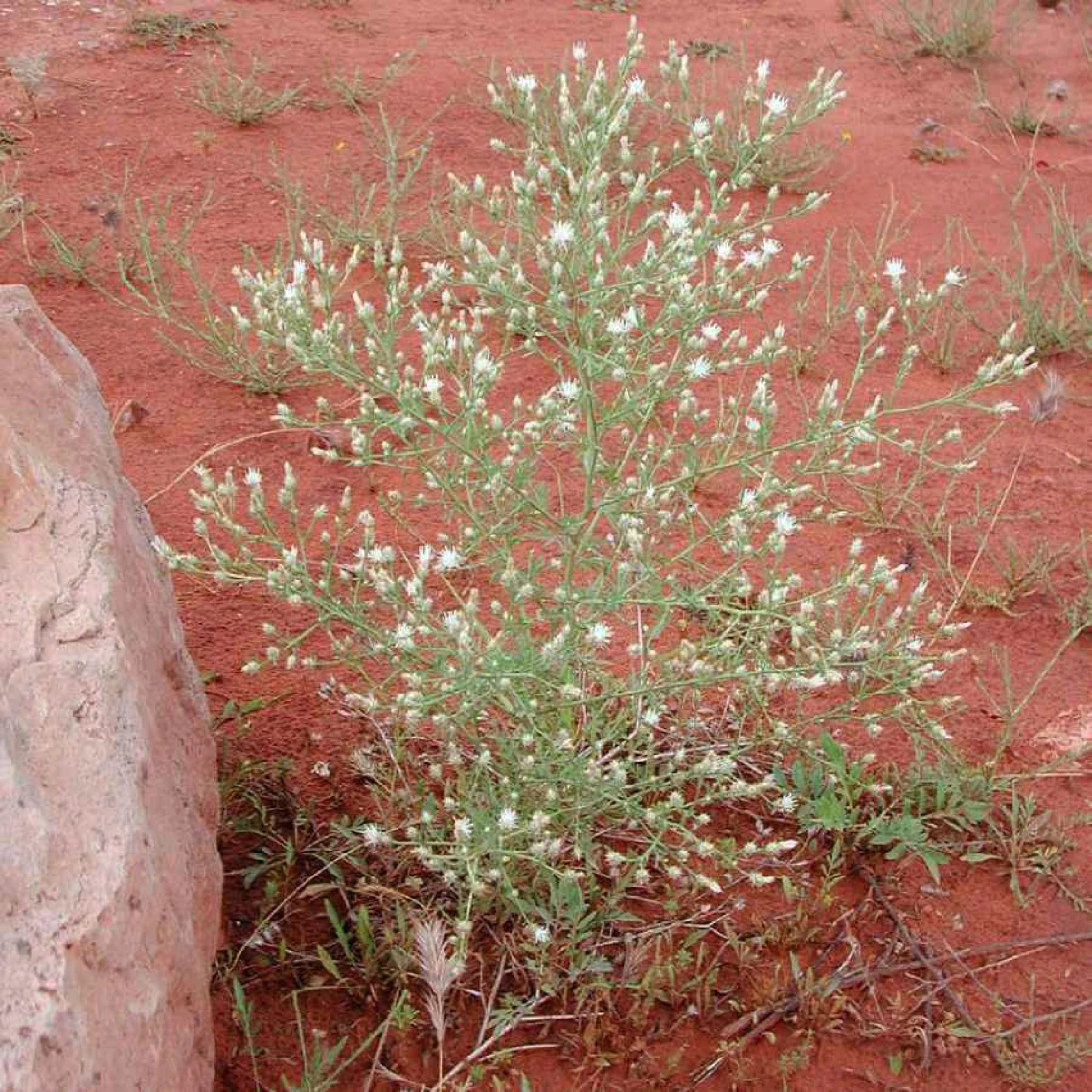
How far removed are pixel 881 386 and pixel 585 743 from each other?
224 centimetres

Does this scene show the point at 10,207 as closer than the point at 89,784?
No

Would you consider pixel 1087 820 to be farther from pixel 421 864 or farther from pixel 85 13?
pixel 85 13

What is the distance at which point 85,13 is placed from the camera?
6.92m

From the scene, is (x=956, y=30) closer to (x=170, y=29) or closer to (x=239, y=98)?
(x=239, y=98)

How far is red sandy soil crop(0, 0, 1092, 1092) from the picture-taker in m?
2.48

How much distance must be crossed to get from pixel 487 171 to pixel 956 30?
3312 millimetres

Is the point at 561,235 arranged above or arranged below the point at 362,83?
above

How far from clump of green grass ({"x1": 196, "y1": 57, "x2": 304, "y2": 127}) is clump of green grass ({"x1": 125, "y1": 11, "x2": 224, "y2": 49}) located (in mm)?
748

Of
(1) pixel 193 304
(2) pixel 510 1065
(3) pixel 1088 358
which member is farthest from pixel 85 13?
(2) pixel 510 1065

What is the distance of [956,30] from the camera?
742 centimetres

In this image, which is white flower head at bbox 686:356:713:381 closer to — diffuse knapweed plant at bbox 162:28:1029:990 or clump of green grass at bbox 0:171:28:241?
diffuse knapweed plant at bbox 162:28:1029:990

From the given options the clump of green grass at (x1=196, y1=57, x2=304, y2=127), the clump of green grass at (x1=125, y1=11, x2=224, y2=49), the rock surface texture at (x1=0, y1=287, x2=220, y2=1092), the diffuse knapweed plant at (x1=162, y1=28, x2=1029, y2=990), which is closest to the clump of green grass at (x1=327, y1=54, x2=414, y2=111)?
the clump of green grass at (x1=196, y1=57, x2=304, y2=127)

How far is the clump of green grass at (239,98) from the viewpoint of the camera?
5.87 metres

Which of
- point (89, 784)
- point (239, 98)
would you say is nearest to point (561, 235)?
point (89, 784)
